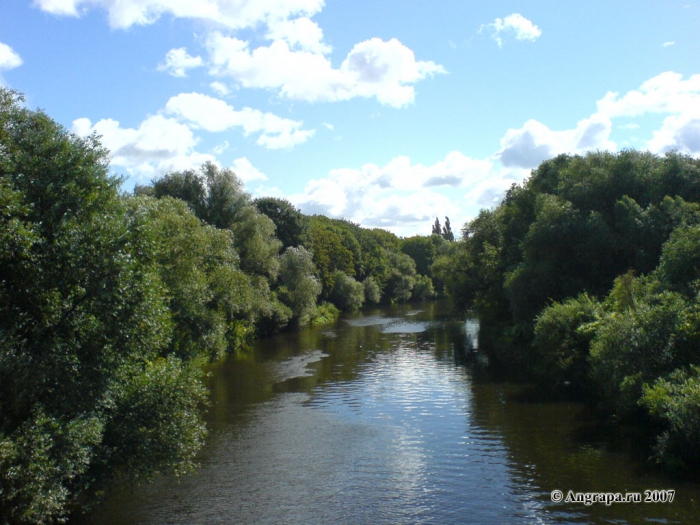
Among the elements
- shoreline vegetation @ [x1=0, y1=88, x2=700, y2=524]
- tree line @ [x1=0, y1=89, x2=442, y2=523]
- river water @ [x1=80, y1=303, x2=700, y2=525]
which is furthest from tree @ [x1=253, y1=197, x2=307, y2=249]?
tree line @ [x1=0, y1=89, x2=442, y2=523]

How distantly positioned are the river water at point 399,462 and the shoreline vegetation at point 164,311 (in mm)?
1280

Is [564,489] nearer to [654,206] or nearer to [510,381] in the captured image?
[510,381]

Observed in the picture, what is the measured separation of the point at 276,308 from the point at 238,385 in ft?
→ 74.5

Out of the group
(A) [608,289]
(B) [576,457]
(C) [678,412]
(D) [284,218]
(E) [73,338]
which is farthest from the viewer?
(D) [284,218]

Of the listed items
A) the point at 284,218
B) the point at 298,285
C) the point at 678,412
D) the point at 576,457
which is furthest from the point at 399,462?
the point at 284,218

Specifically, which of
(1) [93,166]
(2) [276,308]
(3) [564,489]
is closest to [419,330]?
(2) [276,308]

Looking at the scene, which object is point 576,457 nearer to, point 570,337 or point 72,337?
point 570,337

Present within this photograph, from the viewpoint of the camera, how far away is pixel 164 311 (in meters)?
16.5

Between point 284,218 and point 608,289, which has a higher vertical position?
point 284,218

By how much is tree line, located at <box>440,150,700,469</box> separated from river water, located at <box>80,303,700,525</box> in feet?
7.10

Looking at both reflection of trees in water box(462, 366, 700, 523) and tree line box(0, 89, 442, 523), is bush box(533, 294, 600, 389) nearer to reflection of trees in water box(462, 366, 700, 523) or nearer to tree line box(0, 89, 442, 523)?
reflection of trees in water box(462, 366, 700, 523)

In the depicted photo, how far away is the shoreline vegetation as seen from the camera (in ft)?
42.3

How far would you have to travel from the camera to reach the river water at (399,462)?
582 inches

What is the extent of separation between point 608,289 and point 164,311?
81.6ft
